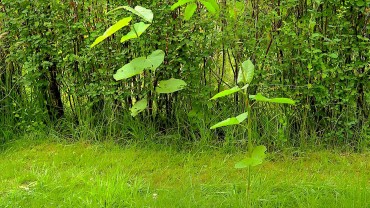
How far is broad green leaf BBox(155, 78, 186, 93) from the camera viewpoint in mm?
4275

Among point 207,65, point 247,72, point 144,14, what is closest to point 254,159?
point 247,72

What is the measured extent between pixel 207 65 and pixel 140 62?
1129 millimetres

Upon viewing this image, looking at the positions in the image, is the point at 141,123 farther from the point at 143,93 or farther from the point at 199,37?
the point at 199,37

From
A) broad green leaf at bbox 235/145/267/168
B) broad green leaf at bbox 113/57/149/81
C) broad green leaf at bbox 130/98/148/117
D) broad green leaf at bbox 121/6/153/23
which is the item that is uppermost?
broad green leaf at bbox 121/6/153/23

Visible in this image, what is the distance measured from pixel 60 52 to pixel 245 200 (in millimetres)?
2442

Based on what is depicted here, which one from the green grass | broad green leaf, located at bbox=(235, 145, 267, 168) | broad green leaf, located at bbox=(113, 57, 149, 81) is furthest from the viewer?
broad green leaf, located at bbox=(113, 57, 149, 81)

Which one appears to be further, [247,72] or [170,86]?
[170,86]

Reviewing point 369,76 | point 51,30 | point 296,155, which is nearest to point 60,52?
point 51,30

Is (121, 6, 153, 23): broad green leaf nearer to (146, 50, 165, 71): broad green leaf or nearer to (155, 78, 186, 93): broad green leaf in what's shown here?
(146, 50, 165, 71): broad green leaf

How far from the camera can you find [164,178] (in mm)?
3900

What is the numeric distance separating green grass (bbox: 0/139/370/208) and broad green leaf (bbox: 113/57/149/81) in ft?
2.57

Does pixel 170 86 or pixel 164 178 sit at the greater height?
pixel 170 86

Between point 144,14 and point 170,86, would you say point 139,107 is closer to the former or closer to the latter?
point 170,86

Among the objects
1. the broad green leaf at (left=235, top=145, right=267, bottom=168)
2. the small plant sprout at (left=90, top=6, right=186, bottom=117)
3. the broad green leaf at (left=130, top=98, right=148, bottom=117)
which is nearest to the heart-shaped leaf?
the broad green leaf at (left=235, top=145, right=267, bottom=168)
